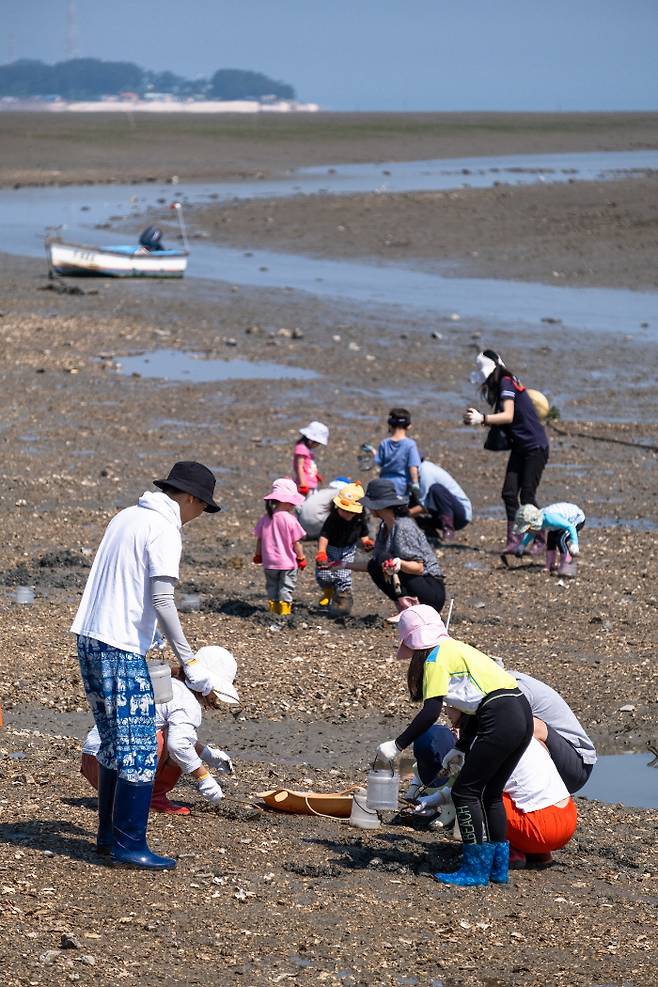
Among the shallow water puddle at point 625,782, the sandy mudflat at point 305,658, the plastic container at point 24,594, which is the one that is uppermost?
the sandy mudflat at point 305,658

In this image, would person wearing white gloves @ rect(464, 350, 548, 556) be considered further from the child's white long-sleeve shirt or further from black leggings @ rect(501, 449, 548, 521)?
the child's white long-sleeve shirt

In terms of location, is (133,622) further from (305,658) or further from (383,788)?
(305,658)

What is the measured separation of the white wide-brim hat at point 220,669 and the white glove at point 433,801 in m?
1.19

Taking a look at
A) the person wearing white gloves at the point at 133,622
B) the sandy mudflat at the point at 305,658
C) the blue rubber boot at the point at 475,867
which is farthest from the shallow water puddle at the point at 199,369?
the person wearing white gloves at the point at 133,622

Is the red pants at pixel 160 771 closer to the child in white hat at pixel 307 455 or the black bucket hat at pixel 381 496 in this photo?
the black bucket hat at pixel 381 496

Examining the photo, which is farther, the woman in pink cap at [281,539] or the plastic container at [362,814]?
the woman in pink cap at [281,539]

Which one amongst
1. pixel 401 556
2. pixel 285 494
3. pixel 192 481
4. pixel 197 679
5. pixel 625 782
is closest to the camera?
pixel 192 481

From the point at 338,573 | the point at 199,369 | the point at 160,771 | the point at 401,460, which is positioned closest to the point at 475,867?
the point at 160,771

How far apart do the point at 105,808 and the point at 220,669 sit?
95 centimetres

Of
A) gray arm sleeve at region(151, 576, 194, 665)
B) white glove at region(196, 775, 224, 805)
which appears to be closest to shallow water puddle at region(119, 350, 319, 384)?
white glove at region(196, 775, 224, 805)

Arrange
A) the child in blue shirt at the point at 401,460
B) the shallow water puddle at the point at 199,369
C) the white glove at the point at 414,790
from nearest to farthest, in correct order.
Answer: the white glove at the point at 414,790, the child in blue shirt at the point at 401,460, the shallow water puddle at the point at 199,369

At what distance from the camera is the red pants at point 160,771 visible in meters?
7.68

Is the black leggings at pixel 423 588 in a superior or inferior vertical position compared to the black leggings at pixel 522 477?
inferior

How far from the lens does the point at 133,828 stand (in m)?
7.23
